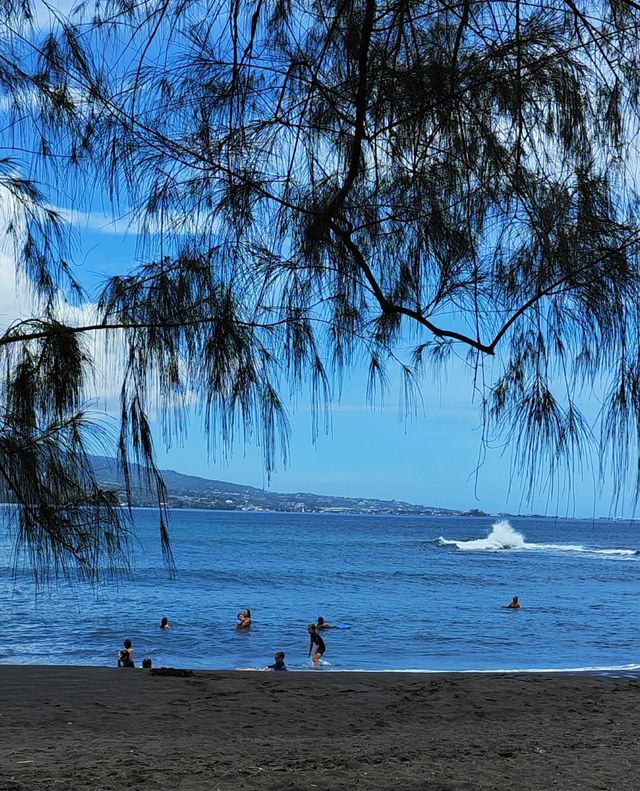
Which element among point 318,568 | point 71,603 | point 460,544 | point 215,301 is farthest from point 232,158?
point 460,544

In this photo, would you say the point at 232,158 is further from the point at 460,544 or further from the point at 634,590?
the point at 460,544

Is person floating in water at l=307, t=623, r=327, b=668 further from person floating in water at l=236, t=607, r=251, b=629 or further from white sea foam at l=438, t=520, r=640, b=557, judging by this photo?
white sea foam at l=438, t=520, r=640, b=557

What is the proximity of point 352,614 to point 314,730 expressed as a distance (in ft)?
76.0

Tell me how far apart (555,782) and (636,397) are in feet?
22.3

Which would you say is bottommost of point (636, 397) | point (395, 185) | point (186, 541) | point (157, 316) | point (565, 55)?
point (186, 541)

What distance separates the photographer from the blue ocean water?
76.2 feet

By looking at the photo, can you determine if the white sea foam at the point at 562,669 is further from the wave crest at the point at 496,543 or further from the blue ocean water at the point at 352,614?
the wave crest at the point at 496,543

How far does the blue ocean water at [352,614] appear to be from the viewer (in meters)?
23.2

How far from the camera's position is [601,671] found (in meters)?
19.3

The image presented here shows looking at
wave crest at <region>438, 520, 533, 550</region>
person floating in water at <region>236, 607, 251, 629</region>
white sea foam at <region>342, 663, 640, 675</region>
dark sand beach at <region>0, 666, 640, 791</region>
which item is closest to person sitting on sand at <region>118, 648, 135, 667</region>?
dark sand beach at <region>0, 666, 640, 791</region>

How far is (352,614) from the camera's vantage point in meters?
33.6

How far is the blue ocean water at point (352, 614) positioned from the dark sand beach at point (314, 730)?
188cm

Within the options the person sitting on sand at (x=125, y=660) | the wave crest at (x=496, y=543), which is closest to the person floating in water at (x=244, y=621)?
the person sitting on sand at (x=125, y=660)

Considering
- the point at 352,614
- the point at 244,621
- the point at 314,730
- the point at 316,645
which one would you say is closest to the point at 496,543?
the point at 352,614
